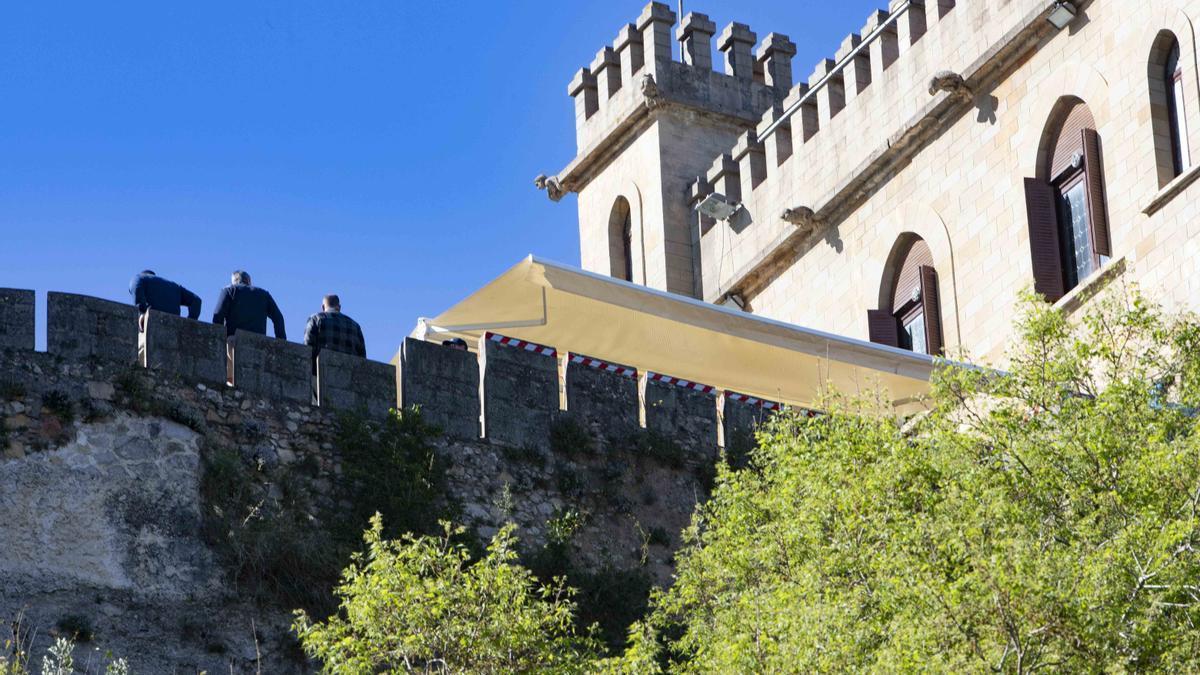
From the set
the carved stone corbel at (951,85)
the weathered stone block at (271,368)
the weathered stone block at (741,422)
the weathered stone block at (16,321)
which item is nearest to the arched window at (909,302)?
the carved stone corbel at (951,85)

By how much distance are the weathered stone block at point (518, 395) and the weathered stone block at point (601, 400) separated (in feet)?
0.66

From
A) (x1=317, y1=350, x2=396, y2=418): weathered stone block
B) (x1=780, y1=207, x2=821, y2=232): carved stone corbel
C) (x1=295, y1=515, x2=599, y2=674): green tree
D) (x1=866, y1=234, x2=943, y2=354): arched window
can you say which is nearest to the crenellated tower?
(x1=780, y1=207, x2=821, y2=232): carved stone corbel

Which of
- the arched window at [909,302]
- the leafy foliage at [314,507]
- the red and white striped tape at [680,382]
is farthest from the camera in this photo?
the arched window at [909,302]

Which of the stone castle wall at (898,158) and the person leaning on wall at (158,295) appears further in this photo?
the stone castle wall at (898,158)

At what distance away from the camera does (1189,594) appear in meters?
16.1

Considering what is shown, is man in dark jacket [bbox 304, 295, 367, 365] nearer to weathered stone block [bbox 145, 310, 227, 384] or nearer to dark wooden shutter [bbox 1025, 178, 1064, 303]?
weathered stone block [bbox 145, 310, 227, 384]

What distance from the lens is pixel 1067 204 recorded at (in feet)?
97.8

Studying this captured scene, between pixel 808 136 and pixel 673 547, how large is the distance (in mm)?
11328

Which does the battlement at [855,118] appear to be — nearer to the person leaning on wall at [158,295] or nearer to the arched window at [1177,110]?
the arched window at [1177,110]

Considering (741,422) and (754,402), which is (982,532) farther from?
(754,402)

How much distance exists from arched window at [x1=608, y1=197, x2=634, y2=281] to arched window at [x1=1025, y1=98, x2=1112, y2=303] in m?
8.66

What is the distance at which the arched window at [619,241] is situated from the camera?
37.5m

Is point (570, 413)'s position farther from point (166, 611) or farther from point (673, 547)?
point (166, 611)

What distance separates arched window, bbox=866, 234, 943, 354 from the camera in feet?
104
